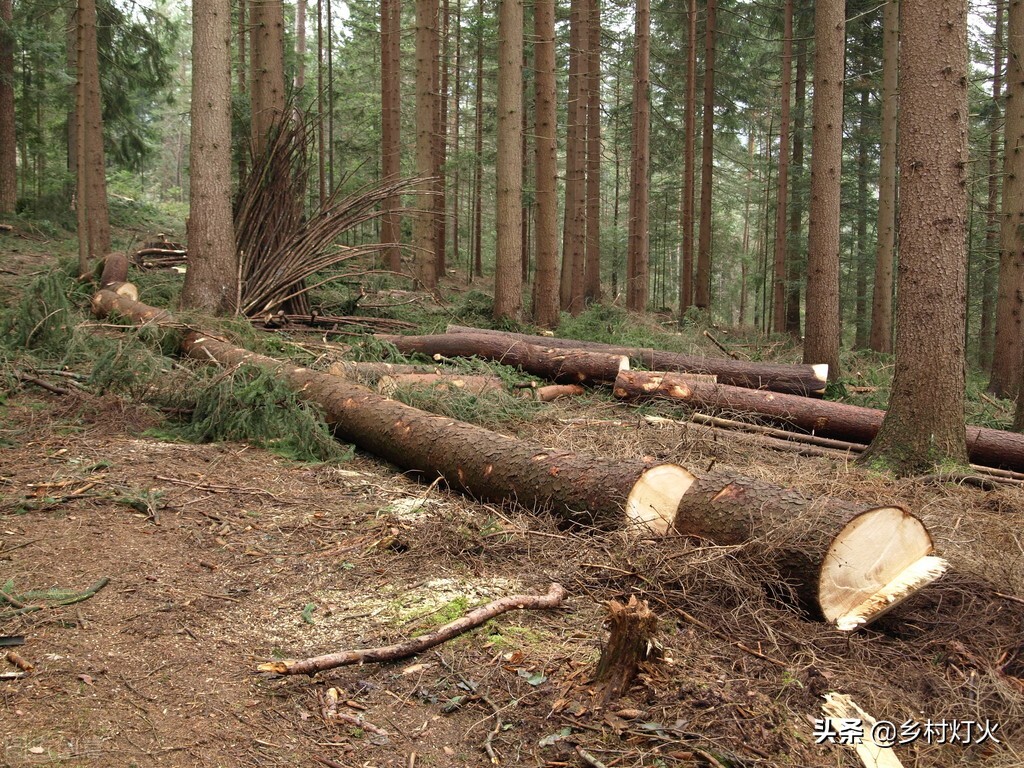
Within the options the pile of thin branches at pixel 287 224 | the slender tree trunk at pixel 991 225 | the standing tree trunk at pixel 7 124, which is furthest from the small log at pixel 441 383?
the slender tree trunk at pixel 991 225

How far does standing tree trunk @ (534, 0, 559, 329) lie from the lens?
13125mm

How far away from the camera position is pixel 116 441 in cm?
575

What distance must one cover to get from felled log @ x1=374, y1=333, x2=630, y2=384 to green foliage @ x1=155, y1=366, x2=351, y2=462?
350cm

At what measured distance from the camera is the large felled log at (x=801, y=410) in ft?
23.6

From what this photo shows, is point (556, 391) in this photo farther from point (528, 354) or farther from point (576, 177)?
point (576, 177)

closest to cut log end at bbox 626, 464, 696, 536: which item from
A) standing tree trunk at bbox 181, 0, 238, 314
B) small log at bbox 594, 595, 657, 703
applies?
small log at bbox 594, 595, 657, 703

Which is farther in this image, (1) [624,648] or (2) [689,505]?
(2) [689,505]

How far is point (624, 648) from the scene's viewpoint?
298 cm

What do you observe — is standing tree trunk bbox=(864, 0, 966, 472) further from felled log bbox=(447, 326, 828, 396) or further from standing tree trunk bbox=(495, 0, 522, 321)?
standing tree trunk bbox=(495, 0, 522, 321)

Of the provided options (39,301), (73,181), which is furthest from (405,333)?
(73,181)

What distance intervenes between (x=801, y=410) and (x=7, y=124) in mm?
19778

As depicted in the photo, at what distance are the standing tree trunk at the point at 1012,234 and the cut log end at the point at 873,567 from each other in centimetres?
954

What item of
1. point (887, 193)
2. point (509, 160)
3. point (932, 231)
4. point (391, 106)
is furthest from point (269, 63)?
point (887, 193)

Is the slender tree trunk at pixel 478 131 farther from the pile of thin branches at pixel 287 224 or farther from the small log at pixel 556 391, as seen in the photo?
the small log at pixel 556 391
